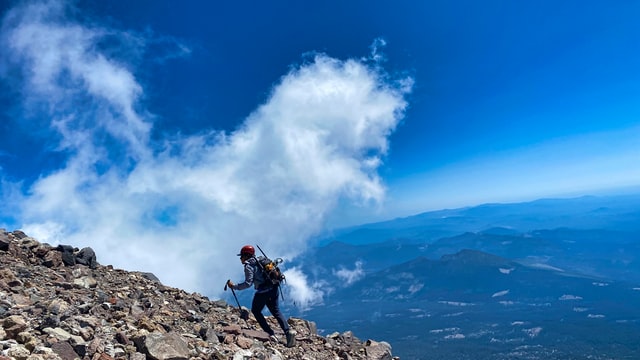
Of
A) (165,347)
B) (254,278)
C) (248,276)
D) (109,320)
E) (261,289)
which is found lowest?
(165,347)

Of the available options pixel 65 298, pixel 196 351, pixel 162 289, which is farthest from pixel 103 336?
pixel 162 289

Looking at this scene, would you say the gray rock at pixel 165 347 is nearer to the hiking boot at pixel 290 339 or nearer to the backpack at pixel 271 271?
the backpack at pixel 271 271


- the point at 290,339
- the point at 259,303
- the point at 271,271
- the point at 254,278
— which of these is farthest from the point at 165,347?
the point at 290,339

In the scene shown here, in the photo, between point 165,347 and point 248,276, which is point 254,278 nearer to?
point 248,276

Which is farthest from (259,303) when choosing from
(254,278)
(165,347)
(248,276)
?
(165,347)

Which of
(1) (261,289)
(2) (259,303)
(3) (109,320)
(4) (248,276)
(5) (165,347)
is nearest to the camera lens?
(5) (165,347)

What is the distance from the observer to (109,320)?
11922 mm

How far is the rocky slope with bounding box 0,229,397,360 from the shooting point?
923cm

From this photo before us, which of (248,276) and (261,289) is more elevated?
(248,276)

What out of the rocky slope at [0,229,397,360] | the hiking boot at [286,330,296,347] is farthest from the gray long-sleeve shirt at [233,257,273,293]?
the hiking boot at [286,330,296,347]

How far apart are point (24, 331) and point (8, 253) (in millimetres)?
Result: 9998

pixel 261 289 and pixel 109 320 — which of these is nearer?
pixel 109 320

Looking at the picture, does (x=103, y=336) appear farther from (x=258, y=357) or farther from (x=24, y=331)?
(x=258, y=357)

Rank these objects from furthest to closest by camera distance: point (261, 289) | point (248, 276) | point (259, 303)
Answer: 1. point (259, 303)
2. point (261, 289)
3. point (248, 276)
